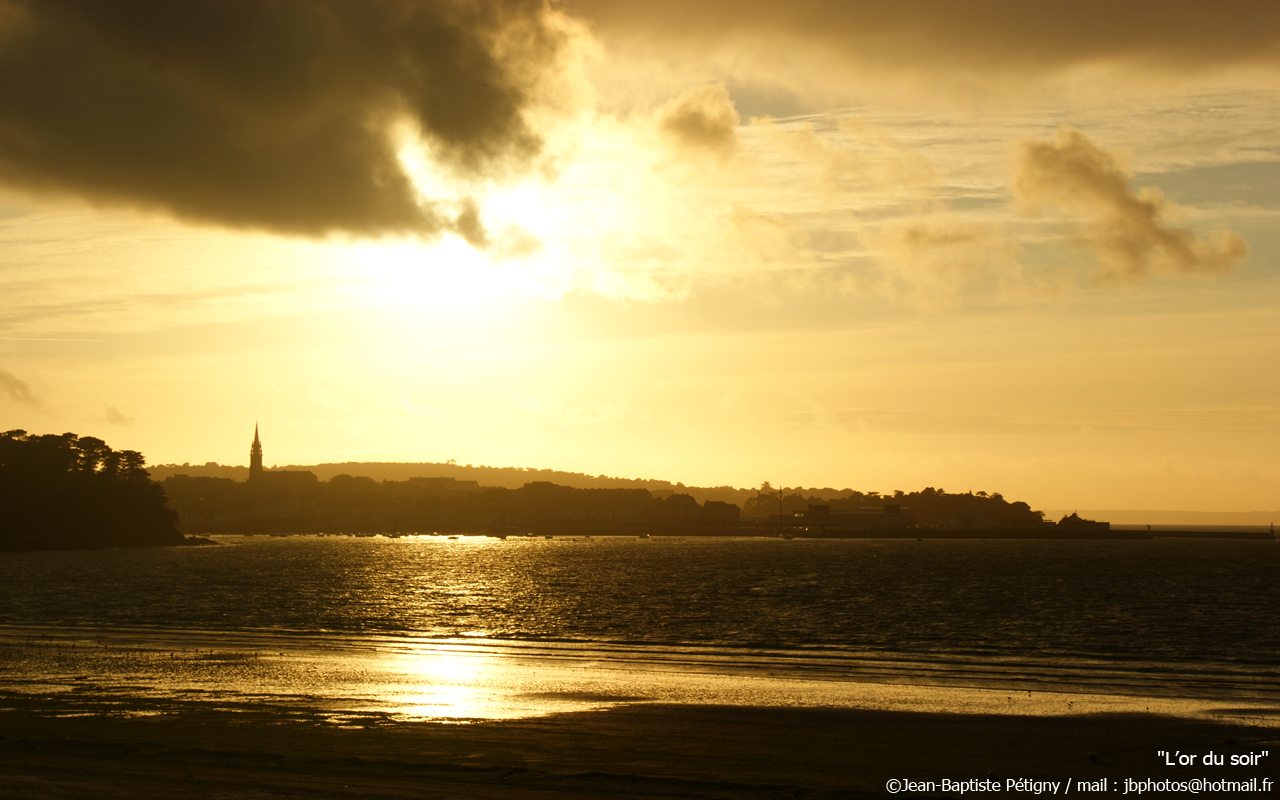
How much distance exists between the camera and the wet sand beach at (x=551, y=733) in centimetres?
2239

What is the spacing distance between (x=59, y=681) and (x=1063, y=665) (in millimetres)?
43516

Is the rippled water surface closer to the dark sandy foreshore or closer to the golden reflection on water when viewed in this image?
the golden reflection on water

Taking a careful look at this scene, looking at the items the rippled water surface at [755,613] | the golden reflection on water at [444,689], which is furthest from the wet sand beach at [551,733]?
the rippled water surface at [755,613]

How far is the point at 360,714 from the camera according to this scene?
30.8 m

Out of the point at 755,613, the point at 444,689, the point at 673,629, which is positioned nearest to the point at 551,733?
the point at 444,689

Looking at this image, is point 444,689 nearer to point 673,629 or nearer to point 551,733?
point 551,733

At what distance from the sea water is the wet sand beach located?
834mm

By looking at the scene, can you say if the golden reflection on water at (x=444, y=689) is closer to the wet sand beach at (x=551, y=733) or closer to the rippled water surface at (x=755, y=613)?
the wet sand beach at (x=551, y=733)

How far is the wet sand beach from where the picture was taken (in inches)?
882

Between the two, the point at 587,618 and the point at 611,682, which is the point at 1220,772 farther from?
the point at 587,618

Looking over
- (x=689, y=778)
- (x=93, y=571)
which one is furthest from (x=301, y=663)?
(x=93, y=571)

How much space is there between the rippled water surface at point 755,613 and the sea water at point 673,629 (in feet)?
0.87

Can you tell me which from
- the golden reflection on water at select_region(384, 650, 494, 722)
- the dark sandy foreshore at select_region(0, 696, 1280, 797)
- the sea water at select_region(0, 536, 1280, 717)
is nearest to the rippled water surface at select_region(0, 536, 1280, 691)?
the sea water at select_region(0, 536, 1280, 717)

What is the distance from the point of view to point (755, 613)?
76062 mm
